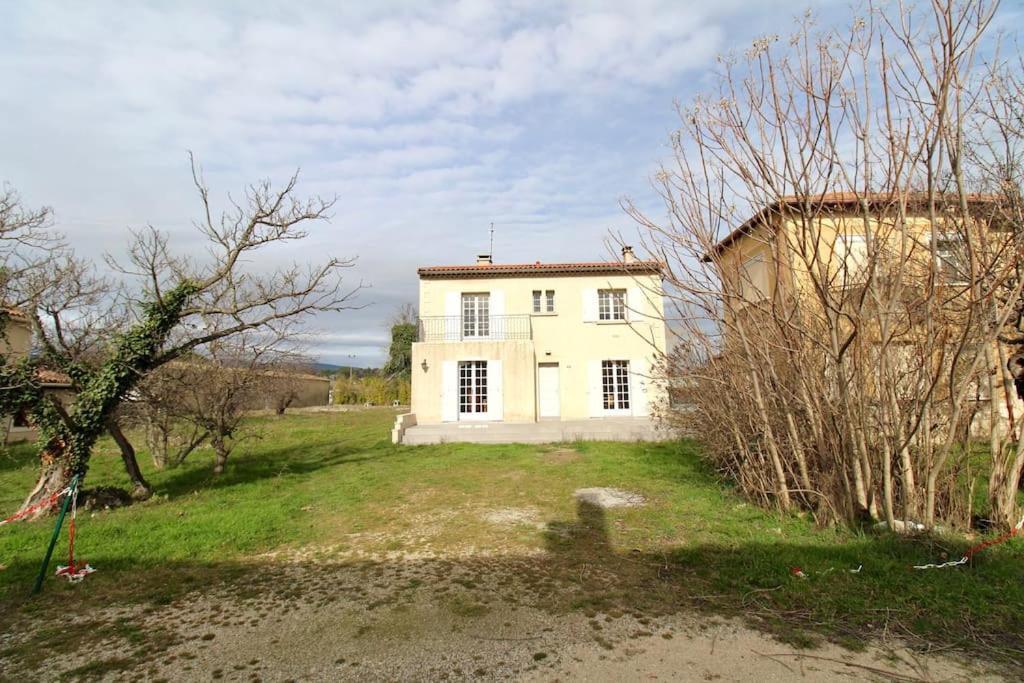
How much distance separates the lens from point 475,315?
1892cm

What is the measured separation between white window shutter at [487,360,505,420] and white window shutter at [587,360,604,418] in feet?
10.6

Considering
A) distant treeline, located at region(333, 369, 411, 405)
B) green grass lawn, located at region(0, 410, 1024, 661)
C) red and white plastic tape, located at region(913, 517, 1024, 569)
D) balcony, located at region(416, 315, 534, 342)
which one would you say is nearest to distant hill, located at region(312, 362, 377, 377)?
distant treeline, located at region(333, 369, 411, 405)

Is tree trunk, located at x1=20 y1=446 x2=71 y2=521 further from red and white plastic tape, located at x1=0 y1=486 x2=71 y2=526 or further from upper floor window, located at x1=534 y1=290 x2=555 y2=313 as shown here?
upper floor window, located at x1=534 y1=290 x2=555 y2=313

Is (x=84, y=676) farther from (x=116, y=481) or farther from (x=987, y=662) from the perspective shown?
(x=116, y=481)

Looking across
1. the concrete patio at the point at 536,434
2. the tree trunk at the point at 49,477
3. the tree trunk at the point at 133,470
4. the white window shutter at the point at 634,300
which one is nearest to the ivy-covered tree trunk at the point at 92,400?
the tree trunk at the point at 49,477

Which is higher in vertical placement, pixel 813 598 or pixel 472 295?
pixel 472 295

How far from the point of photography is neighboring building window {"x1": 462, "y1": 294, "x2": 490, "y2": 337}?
1873cm

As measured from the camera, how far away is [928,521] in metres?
4.90

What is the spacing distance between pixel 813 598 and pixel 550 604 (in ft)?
6.81

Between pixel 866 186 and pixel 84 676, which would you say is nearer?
pixel 84 676

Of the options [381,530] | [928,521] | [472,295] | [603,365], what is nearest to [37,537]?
[381,530]

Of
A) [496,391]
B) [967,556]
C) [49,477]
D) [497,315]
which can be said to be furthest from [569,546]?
[497,315]

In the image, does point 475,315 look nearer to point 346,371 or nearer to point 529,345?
→ point 529,345

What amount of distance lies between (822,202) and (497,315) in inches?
564
